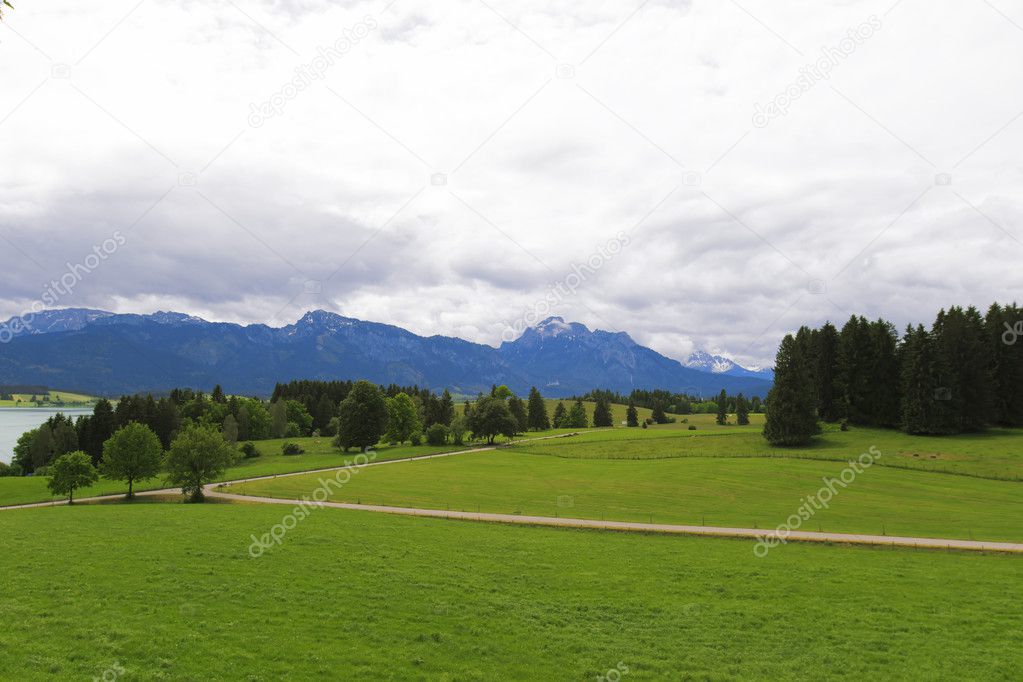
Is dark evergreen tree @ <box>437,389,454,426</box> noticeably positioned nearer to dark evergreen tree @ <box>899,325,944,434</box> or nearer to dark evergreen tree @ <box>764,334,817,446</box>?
dark evergreen tree @ <box>764,334,817,446</box>

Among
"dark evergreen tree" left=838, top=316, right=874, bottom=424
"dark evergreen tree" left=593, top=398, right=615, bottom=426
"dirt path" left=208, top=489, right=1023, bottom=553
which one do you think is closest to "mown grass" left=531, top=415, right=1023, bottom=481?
"dark evergreen tree" left=838, top=316, right=874, bottom=424

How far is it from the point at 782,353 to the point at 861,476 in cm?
3057

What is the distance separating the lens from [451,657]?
1956 centimetres

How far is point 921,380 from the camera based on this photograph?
8769cm

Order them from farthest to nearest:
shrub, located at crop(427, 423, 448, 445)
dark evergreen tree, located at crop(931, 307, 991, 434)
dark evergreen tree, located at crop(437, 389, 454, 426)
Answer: dark evergreen tree, located at crop(437, 389, 454, 426)
shrub, located at crop(427, 423, 448, 445)
dark evergreen tree, located at crop(931, 307, 991, 434)

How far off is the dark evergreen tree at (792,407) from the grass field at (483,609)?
5587cm

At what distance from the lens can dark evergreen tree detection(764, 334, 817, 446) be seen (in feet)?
287

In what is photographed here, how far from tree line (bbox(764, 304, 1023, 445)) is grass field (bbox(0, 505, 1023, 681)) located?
188 feet

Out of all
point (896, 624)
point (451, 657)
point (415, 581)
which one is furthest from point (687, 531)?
point (451, 657)

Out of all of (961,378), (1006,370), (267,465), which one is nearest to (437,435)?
(267,465)

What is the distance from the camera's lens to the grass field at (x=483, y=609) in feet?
61.7

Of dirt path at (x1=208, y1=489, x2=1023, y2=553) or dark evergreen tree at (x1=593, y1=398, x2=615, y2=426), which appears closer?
dirt path at (x1=208, y1=489, x2=1023, y2=553)

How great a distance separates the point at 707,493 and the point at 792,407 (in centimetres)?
3780

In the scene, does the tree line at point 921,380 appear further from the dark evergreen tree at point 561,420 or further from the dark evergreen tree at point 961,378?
the dark evergreen tree at point 561,420
